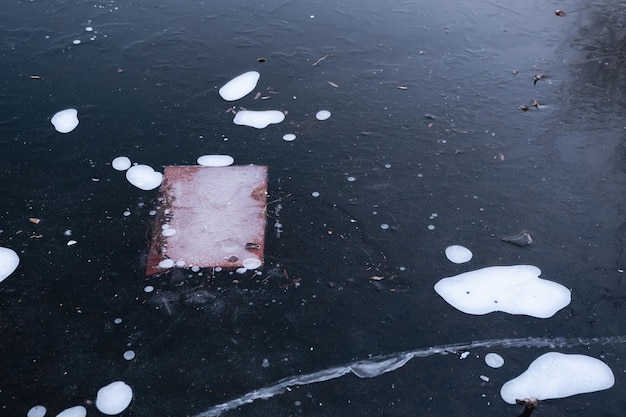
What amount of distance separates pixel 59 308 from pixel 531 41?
2.99 metres

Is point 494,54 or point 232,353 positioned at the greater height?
point 494,54

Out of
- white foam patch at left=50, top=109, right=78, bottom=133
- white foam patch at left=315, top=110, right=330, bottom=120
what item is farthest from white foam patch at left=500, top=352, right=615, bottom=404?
white foam patch at left=50, top=109, right=78, bottom=133

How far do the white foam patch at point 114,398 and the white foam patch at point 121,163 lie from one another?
1.07 metres

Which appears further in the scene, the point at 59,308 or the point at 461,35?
the point at 461,35

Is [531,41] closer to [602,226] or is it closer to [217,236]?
[602,226]

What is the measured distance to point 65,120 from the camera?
2.81 m

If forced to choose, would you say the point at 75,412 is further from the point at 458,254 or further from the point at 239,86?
the point at 239,86

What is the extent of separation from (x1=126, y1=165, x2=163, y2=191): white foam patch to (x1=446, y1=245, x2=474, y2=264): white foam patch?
1.25 metres

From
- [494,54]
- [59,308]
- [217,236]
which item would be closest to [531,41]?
[494,54]

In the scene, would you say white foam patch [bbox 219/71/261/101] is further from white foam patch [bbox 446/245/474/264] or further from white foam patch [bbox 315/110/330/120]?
white foam patch [bbox 446/245/474/264]

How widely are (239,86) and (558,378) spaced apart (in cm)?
208

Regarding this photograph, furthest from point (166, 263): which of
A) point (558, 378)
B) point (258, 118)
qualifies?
point (558, 378)

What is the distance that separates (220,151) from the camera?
2658 millimetres

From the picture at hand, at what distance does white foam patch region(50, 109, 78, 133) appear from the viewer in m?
2.76
